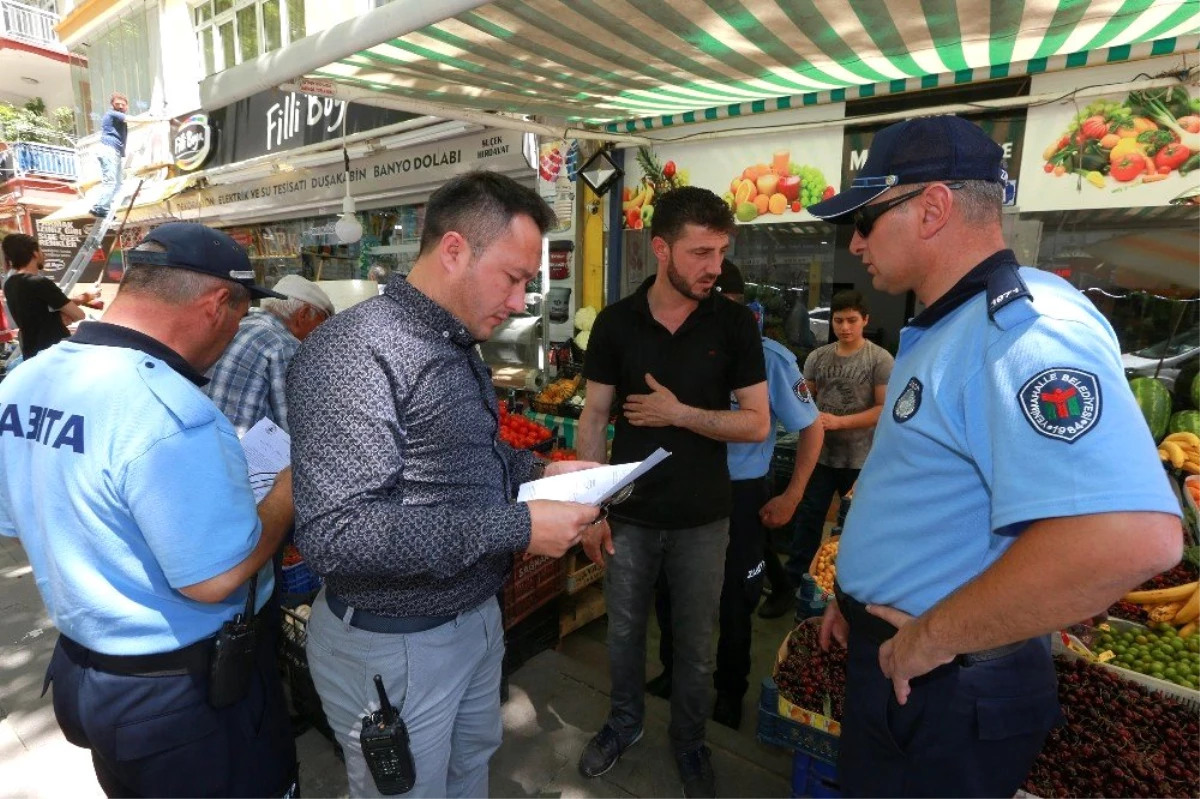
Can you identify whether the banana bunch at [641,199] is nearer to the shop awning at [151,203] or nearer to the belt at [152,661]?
the belt at [152,661]

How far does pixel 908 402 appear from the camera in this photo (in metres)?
1.42

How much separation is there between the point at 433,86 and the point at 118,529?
11.0ft

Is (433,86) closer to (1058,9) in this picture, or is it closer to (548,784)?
(1058,9)

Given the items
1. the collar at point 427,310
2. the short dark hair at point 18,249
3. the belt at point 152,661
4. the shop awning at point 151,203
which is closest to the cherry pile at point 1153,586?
the collar at point 427,310

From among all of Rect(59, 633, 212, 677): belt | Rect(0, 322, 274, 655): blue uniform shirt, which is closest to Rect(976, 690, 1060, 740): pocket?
Rect(0, 322, 274, 655): blue uniform shirt

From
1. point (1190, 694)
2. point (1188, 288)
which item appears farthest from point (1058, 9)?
point (1190, 694)

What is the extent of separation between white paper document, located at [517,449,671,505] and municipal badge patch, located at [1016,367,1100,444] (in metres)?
0.84

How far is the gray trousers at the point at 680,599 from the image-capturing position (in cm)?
264

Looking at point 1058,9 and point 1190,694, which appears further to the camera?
point 1058,9

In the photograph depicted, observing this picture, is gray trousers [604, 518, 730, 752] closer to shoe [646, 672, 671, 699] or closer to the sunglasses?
shoe [646, 672, 671, 699]

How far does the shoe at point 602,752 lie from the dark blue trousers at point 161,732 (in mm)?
1521

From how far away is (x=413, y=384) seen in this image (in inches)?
57.2

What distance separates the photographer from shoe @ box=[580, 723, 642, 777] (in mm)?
2793

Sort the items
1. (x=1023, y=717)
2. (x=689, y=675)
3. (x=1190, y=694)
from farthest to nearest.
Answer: (x=689, y=675)
(x=1190, y=694)
(x=1023, y=717)
